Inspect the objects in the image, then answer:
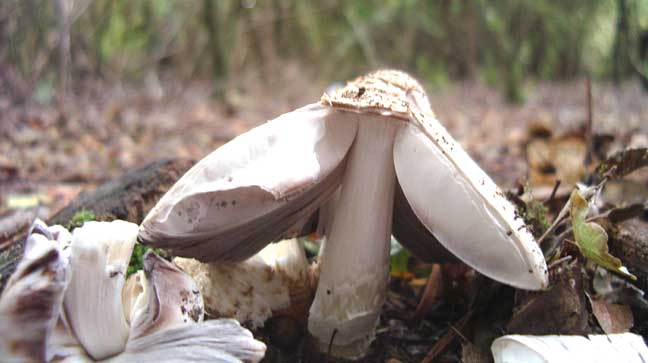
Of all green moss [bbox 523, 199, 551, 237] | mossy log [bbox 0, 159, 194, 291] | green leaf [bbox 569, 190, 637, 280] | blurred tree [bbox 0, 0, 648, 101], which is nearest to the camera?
green leaf [bbox 569, 190, 637, 280]

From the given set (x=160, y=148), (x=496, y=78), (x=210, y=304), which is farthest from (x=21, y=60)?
(x=496, y=78)

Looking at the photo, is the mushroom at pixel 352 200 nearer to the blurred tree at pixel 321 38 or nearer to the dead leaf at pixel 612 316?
the dead leaf at pixel 612 316

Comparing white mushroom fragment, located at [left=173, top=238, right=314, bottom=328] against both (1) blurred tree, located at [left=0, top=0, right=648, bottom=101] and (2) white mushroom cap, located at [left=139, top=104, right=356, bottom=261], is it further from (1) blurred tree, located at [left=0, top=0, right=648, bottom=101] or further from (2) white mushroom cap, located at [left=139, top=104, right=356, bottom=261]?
(1) blurred tree, located at [left=0, top=0, right=648, bottom=101]

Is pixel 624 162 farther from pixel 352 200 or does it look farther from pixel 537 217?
pixel 352 200

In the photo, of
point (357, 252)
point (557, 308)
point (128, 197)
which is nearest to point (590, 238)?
point (557, 308)

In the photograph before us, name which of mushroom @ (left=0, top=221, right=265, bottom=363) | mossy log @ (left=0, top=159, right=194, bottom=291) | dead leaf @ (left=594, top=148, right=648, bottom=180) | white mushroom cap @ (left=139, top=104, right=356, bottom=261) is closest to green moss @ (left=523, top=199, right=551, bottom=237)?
dead leaf @ (left=594, top=148, right=648, bottom=180)

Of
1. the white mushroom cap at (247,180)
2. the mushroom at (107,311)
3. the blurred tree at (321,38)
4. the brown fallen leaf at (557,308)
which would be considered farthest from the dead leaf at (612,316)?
the blurred tree at (321,38)
